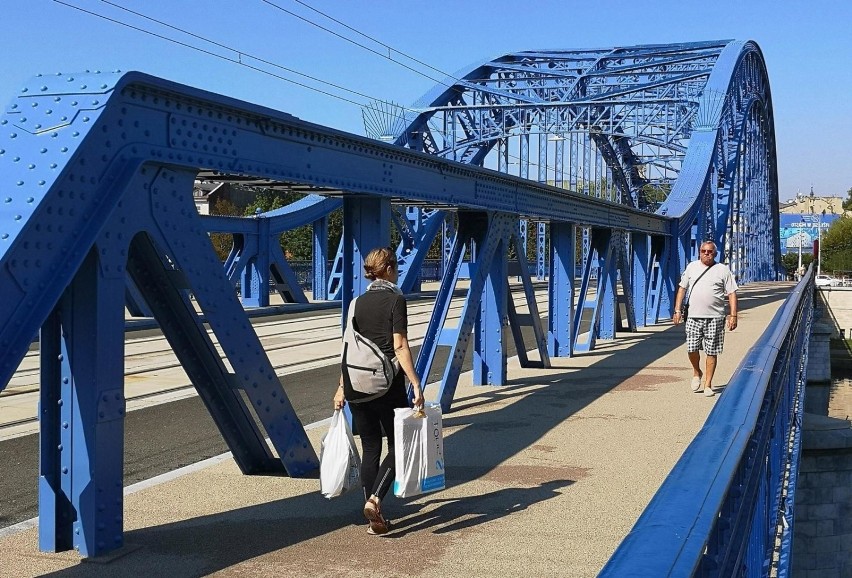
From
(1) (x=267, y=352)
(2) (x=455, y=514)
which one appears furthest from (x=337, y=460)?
(1) (x=267, y=352)

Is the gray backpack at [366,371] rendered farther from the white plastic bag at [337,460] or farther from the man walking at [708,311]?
the man walking at [708,311]

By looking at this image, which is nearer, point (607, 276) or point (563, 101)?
point (607, 276)

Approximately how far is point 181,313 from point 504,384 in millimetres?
6873

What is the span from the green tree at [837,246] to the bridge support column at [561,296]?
317ft

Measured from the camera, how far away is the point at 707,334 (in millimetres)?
11867

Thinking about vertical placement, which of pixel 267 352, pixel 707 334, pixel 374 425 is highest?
pixel 707 334

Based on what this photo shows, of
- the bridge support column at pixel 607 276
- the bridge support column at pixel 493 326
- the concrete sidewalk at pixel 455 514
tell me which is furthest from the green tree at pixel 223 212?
the concrete sidewalk at pixel 455 514

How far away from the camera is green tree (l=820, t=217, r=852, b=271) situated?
350 feet

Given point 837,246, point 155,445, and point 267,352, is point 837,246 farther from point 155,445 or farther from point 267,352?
point 155,445

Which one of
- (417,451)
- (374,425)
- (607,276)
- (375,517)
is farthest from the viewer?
(607,276)

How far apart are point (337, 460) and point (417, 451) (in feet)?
1.52

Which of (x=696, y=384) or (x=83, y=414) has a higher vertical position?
(x=83, y=414)

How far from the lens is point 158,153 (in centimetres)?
581

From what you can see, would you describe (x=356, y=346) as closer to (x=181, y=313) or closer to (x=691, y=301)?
(x=181, y=313)
